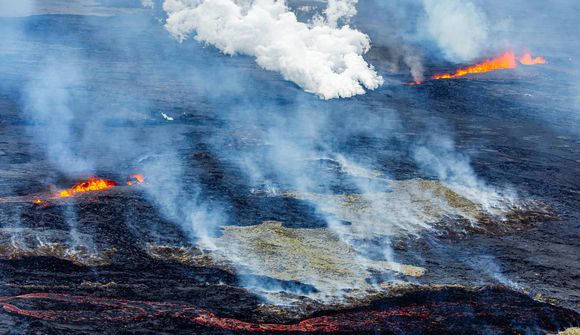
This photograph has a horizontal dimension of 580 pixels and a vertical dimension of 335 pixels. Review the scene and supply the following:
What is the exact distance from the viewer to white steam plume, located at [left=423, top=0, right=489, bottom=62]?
41.4 metres

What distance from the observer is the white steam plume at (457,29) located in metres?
41.4

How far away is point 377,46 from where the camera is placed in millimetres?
40719

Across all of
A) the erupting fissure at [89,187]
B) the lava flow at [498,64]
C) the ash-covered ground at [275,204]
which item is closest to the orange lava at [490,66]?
the lava flow at [498,64]

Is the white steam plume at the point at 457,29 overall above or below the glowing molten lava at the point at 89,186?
above

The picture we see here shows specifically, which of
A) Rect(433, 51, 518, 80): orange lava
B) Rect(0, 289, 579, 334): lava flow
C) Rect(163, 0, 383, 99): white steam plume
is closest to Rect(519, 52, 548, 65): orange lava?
Rect(433, 51, 518, 80): orange lava

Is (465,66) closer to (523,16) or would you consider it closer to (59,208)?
(523,16)

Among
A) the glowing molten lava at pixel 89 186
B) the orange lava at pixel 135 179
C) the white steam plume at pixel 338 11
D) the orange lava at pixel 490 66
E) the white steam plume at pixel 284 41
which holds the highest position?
the white steam plume at pixel 338 11

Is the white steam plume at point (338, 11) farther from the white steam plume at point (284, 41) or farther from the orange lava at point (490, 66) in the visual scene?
the orange lava at point (490, 66)

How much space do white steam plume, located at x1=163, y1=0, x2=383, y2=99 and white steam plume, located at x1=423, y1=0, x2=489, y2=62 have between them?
21.2 feet

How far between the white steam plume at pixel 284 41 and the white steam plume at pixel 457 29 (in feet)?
21.2

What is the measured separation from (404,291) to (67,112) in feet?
54.9

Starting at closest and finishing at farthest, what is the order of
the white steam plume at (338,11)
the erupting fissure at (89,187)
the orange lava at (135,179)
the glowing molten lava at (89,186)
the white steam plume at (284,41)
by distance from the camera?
the erupting fissure at (89,187), the glowing molten lava at (89,186), the orange lava at (135,179), the white steam plume at (284,41), the white steam plume at (338,11)

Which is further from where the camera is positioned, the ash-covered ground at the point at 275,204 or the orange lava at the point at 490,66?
the orange lava at the point at 490,66

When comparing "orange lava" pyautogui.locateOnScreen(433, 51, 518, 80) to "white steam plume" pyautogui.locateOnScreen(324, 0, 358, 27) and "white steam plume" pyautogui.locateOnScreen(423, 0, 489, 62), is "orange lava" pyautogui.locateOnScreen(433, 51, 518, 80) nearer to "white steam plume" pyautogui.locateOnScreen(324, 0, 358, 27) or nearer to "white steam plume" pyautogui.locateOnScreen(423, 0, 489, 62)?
"white steam plume" pyautogui.locateOnScreen(423, 0, 489, 62)
